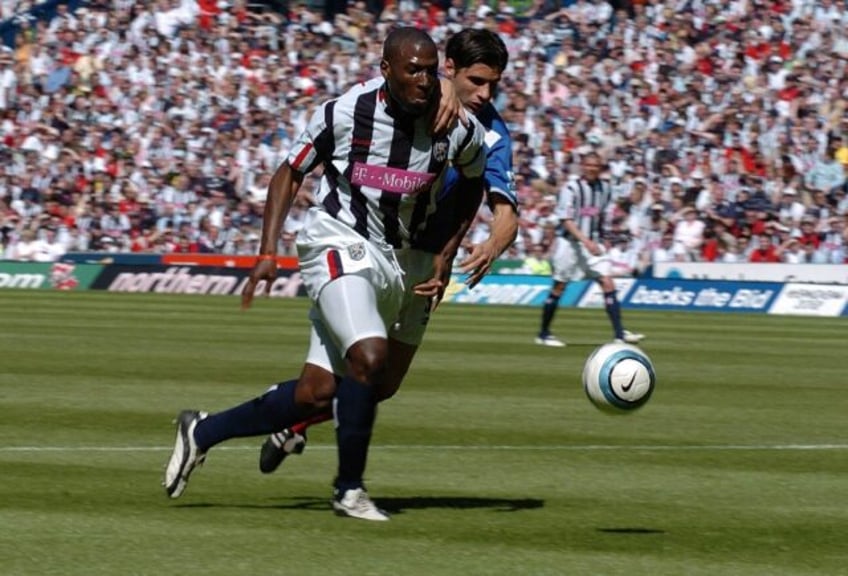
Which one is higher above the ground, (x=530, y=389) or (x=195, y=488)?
(x=195, y=488)

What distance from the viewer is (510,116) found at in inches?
1427

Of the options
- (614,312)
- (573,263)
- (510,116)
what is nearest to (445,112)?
(614,312)

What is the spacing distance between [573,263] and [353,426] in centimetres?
1433

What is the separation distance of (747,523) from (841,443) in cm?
397

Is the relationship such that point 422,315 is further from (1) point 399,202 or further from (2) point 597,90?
(2) point 597,90

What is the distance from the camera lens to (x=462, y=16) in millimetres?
41469

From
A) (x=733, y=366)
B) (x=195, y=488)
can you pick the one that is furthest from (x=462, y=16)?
(x=195, y=488)

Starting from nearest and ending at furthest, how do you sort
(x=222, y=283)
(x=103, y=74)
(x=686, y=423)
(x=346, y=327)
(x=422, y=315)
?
(x=346, y=327) < (x=422, y=315) < (x=686, y=423) < (x=222, y=283) < (x=103, y=74)

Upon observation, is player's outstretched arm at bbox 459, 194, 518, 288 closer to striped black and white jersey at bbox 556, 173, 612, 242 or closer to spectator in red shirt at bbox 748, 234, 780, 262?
striped black and white jersey at bbox 556, 173, 612, 242

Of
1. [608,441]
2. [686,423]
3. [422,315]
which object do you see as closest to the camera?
[422,315]

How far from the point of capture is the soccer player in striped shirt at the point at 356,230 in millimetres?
7754

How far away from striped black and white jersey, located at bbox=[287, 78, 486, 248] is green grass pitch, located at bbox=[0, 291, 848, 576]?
136cm

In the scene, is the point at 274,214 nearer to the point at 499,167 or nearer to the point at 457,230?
the point at 457,230

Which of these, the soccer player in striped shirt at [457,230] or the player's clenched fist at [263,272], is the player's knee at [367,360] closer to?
the soccer player in striped shirt at [457,230]
